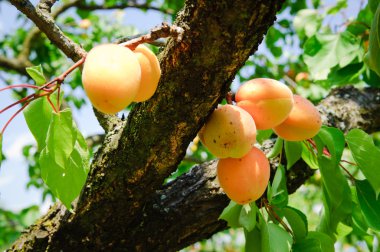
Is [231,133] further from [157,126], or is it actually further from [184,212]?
[184,212]

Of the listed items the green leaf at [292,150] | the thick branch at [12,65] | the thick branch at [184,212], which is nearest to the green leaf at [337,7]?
the thick branch at [184,212]

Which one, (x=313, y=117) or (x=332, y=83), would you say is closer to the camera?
(x=313, y=117)

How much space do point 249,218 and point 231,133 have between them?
29cm

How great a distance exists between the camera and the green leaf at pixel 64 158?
781mm

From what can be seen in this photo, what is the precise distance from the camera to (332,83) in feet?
5.94

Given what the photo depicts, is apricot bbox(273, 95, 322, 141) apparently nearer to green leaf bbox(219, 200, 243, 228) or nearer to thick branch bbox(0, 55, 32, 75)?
green leaf bbox(219, 200, 243, 228)

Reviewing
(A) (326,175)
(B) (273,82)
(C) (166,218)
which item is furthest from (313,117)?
(C) (166,218)

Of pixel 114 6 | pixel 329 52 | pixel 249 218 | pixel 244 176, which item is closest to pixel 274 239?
pixel 249 218

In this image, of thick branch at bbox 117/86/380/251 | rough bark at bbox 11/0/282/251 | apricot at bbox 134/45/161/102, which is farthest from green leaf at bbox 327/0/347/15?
apricot at bbox 134/45/161/102

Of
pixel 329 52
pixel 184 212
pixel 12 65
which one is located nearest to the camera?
pixel 184 212

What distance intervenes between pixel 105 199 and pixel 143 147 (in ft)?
0.72

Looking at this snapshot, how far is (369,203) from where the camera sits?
1175 millimetres

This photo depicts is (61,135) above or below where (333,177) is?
above

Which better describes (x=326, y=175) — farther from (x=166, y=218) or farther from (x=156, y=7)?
(x=156, y=7)
